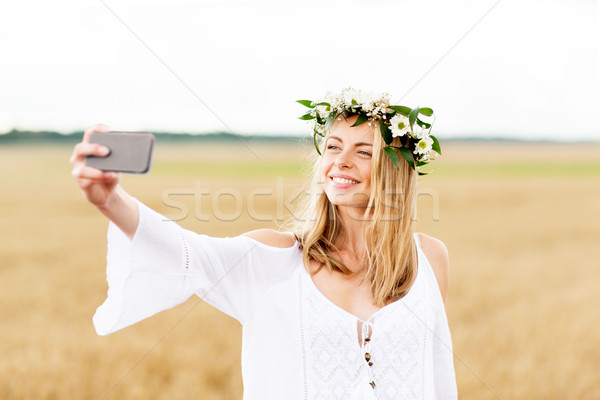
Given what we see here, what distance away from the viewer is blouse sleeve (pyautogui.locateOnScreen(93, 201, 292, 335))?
6.75 ft

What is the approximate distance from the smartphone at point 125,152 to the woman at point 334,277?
381 millimetres

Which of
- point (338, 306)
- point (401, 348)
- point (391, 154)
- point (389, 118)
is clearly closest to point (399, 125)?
point (389, 118)

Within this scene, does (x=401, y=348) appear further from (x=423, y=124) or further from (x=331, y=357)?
(x=423, y=124)

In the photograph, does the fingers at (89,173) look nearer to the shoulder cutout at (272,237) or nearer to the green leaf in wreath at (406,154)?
the shoulder cutout at (272,237)

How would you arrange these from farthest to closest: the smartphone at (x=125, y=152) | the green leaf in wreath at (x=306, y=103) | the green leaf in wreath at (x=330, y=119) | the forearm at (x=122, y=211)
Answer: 1. the green leaf in wreath at (x=306, y=103)
2. the green leaf in wreath at (x=330, y=119)
3. the forearm at (x=122, y=211)
4. the smartphone at (x=125, y=152)

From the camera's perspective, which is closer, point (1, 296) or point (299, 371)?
point (299, 371)

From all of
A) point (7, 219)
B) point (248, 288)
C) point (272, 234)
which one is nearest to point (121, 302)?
point (248, 288)

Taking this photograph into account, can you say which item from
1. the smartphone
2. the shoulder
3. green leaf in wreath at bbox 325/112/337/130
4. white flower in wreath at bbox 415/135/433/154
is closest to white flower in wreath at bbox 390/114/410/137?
white flower in wreath at bbox 415/135/433/154

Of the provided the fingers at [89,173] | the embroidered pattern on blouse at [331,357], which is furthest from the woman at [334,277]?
the fingers at [89,173]

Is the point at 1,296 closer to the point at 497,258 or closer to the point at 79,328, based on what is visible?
the point at 79,328

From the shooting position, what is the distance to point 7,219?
16547mm

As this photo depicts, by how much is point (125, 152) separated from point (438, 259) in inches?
81.1

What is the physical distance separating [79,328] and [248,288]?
17.3 ft

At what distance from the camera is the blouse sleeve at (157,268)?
2057 mm
